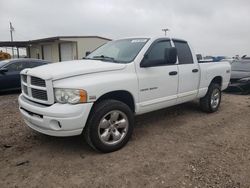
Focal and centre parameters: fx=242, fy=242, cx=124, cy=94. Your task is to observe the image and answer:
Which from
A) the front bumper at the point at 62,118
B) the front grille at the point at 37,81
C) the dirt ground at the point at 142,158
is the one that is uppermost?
the front grille at the point at 37,81

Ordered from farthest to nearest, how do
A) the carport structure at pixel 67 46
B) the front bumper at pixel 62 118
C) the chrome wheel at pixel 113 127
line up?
the carport structure at pixel 67 46
the chrome wheel at pixel 113 127
the front bumper at pixel 62 118

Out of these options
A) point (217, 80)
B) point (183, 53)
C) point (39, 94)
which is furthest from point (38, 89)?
point (217, 80)

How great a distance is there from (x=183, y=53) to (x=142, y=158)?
2735 millimetres

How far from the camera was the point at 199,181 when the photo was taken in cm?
307

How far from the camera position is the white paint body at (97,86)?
3406 millimetres

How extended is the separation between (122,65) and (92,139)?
1300 millimetres

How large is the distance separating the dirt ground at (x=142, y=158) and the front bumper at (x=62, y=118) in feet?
1.67

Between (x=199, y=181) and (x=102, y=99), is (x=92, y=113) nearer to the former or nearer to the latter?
(x=102, y=99)

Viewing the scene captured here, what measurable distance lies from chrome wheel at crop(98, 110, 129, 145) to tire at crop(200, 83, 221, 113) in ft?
9.77

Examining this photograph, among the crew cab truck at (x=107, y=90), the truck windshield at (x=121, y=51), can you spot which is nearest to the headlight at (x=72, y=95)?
the crew cab truck at (x=107, y=90)

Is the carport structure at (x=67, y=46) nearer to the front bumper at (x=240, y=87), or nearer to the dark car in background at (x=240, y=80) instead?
the dark car in background at (x=240, y=80)

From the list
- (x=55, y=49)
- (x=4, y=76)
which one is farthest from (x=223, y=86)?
(x=55, y=49)

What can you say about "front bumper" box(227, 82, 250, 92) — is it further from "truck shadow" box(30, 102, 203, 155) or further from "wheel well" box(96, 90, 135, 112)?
"wheel well" box(96, 90, 135, 112)

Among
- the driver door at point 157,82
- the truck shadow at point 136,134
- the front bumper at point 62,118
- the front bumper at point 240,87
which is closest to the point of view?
the front bumper at point 62,118
